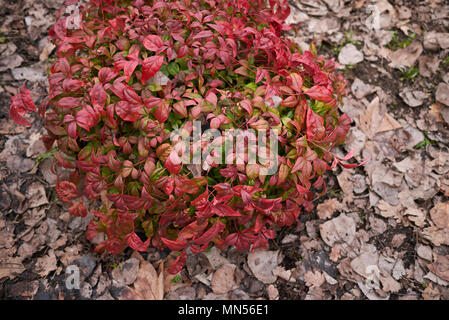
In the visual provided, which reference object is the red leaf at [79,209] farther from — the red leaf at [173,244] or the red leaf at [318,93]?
the red leaf at [318,93]

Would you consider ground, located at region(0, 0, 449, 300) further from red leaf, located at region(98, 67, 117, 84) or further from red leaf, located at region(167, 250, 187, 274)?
red leaf, located at region(98, 67, 117, 84)

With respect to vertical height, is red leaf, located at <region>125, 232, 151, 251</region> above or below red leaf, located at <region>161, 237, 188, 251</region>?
below

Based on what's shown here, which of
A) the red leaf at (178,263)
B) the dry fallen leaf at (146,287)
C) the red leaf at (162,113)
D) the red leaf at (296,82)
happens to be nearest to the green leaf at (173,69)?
the red leaf at (162,113)

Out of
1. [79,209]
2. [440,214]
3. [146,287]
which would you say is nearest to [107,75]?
[79,209]

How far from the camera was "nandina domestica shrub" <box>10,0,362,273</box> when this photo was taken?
64.6 inches

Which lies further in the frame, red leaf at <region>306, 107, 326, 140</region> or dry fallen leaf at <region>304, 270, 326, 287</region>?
dry fallen leaf at <region>304, 270, 326, 287</region>

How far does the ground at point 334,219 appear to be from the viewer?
6.84 ft

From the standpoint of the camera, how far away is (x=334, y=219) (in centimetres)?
224

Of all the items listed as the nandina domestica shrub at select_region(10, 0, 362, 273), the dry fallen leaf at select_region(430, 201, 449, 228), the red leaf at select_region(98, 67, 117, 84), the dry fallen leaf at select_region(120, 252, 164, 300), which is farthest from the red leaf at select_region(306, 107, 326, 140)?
the dry fallen leaf at select_region(120, 252, 164, 300)

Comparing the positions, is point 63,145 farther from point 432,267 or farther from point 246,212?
point 432,267

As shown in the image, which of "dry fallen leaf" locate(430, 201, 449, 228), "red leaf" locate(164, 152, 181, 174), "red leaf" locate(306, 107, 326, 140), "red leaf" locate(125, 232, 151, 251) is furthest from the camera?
"dry fallen leaf" locate(430, 201, 449, 228)

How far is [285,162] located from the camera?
1694 mm
